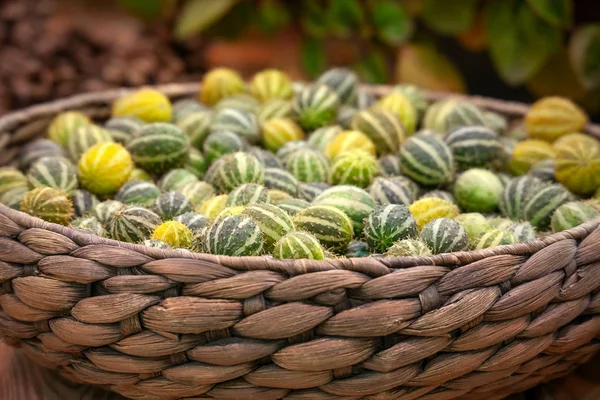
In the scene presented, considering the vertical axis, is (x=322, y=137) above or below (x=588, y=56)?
below

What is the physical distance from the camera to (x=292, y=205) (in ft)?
5.29

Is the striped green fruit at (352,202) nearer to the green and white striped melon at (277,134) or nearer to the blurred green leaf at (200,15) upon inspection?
the green and white striped melon at (277,134)

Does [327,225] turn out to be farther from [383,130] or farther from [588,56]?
[588,56]

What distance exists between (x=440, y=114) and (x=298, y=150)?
482mm

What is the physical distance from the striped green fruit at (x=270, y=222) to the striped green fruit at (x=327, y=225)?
46mm

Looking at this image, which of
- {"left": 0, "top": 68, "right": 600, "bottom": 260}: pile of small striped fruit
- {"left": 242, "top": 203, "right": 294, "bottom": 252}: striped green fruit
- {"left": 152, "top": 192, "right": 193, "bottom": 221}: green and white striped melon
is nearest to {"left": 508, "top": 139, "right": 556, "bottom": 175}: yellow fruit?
{"left": 0, "top": 68, "right": 600, "bottom": 260}: pile of small striped fruit

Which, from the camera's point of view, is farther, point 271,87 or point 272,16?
point 272,16

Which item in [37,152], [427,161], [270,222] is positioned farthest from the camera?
[37,152]

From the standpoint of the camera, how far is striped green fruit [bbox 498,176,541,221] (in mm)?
1766

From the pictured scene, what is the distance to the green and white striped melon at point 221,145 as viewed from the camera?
193 cm

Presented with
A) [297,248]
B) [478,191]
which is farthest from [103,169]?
[478,191]

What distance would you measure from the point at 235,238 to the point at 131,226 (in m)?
0.27

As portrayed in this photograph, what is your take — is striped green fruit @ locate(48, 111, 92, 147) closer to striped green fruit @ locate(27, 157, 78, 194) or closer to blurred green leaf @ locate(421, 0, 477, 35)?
Answer: striped green fruit @ locate(27, 157, 78, 194)

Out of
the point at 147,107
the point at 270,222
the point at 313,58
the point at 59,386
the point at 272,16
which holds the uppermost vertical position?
the point at 272,16
